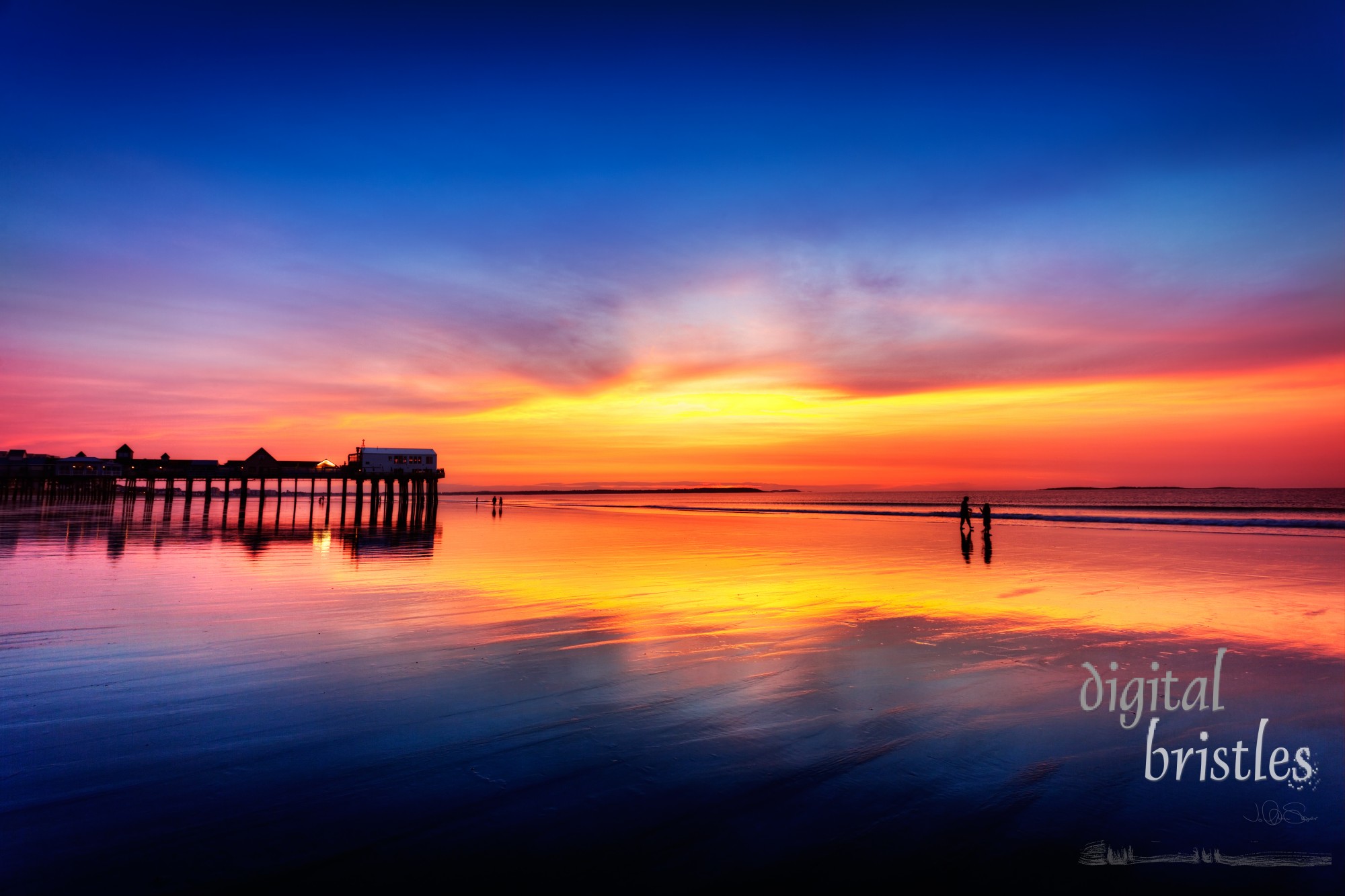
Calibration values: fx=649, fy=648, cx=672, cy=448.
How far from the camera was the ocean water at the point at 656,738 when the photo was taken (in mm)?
4305

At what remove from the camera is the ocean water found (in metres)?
4.30

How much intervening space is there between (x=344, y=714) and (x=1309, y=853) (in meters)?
8.34

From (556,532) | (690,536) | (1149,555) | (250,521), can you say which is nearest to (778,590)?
(1149,555)

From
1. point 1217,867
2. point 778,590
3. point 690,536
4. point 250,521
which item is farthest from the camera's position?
point 250,521

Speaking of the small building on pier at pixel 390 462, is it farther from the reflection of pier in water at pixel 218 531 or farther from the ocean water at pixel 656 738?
the ocean water at pixel 656 738

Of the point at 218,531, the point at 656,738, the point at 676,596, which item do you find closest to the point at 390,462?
the point at 218,531

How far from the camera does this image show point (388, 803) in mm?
4957

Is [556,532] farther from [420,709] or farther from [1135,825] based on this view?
[1135,825]

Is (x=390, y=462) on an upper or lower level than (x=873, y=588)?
upper
